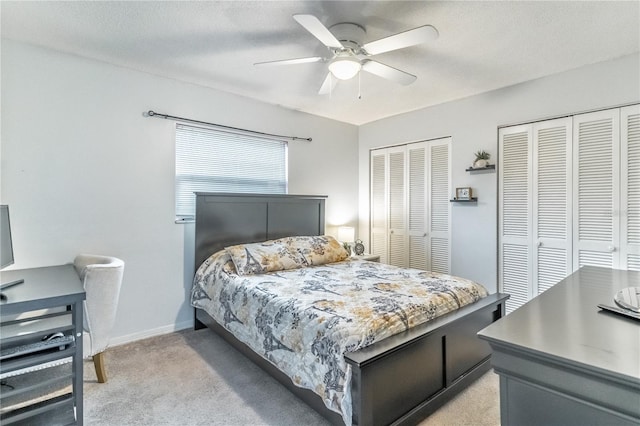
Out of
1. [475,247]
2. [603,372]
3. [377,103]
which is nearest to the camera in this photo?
[603,372]

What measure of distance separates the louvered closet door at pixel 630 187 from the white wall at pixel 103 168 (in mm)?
3670

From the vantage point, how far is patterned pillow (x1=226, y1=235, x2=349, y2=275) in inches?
117

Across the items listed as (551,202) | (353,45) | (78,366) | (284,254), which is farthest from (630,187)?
(78,366)

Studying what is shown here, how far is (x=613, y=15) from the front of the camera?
2.15 metres

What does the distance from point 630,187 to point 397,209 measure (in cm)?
240

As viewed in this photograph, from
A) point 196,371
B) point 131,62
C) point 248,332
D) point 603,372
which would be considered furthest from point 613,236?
point 131,62

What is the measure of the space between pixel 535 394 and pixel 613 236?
2.94 meters

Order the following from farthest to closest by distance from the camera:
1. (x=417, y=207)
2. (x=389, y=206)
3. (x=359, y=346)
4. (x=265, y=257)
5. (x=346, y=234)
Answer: (x=389, y=206), (x=346, y=234), (x=417, y=207), (x=265, y=257), (x=359, y=346)

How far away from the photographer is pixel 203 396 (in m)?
2.14

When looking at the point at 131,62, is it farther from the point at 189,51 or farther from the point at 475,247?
the point at 475,247

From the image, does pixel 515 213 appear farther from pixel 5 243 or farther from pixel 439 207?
pixel 5 243

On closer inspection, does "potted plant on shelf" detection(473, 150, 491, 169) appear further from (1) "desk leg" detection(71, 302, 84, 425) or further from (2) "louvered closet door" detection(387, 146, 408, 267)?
(1) "desk leg" detection(71, 302, 84, 425)

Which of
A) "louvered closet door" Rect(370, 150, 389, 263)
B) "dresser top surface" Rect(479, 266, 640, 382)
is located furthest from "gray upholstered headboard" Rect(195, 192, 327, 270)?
"dresser top surface" Rect(479, 266, 640, 382)

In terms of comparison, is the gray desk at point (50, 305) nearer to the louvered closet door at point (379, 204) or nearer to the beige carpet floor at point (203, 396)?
the beige carpet floor at point (203, 396)
